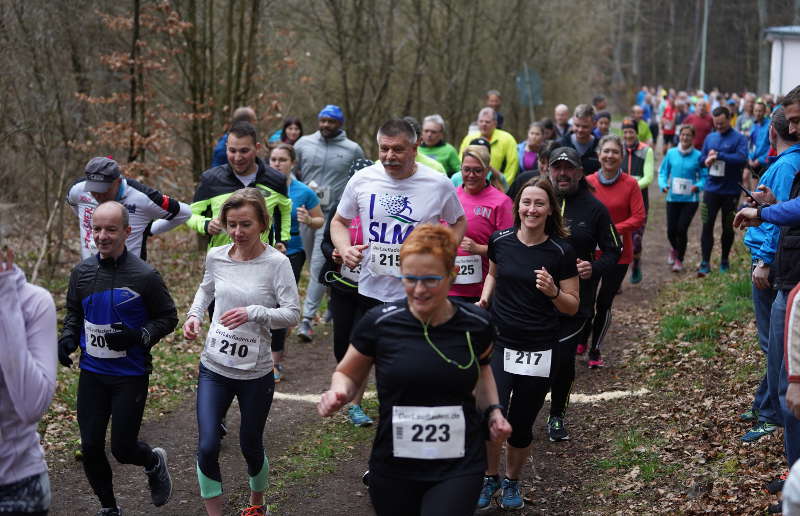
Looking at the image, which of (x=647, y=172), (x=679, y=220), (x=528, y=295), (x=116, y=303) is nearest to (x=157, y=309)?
(x=116, y=303)

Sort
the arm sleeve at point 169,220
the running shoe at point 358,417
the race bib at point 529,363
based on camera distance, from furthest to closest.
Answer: the running shoe at point 358,417 → the arm sleeve at point 169,220 → the race bib at point 529,363

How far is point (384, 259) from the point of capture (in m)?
6.48

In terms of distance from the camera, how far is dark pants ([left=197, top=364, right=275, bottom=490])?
17.9ft

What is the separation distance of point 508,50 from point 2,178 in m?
17.5

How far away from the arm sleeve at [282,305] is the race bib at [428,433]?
169cm

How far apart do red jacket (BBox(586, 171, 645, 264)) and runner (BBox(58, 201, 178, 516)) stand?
5125 mm

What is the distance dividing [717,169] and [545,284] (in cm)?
811

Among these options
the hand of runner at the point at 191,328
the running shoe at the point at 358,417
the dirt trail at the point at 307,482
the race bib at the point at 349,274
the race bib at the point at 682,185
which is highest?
the race bib at the point at 682,185

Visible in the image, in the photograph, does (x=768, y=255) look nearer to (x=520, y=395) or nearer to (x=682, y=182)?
(x=520, y=395)

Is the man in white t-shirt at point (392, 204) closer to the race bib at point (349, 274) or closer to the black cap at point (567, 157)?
the race bib at point (349, 274)

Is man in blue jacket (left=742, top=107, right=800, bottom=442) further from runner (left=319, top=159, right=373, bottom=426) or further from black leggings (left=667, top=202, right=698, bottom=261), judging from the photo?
black leggings (left=667, top=202, right=698, bottom=261)

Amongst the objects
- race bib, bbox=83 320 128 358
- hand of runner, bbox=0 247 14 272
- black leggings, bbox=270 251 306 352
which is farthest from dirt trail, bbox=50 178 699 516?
hand of runner, bbox=0 247 14 272

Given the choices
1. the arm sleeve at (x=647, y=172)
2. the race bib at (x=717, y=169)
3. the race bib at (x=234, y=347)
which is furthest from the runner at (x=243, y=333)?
the race bib at (x=717, y=169)

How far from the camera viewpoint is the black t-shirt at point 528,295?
5863mm
